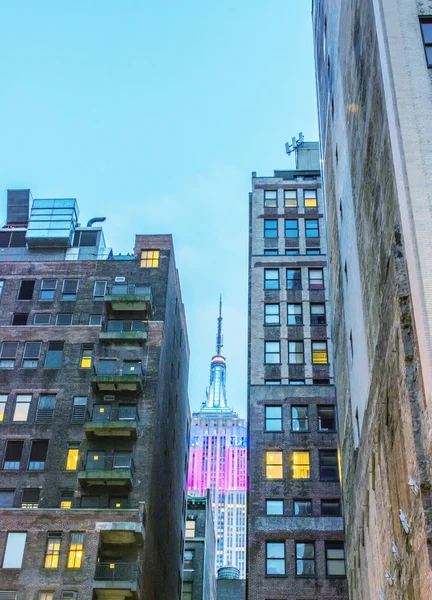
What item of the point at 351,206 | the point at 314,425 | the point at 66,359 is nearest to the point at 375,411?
the point at 351,206

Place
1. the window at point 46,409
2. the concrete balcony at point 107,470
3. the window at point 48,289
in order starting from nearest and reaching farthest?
the concrete balcony at point 107,470, the window at point 46,409, the window at point 48,289

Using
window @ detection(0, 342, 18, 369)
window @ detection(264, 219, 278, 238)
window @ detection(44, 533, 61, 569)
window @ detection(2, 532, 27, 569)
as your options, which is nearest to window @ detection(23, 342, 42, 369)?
window @ detection(0, 342, 18, 369)

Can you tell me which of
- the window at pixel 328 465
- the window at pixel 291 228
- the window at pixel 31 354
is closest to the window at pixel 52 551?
the window at pixel 31 354

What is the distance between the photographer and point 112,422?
5409 cm

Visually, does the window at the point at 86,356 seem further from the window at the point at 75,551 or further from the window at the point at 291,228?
the window at the point at 291,228

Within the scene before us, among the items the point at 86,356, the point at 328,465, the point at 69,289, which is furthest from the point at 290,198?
the point at 328,465

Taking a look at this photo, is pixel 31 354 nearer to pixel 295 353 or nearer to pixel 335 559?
pixel 295 353

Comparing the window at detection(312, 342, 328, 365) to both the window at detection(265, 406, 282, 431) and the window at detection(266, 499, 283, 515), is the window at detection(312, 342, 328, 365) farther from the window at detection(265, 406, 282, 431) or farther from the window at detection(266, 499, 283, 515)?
the window at detection(266, 499, 283, 515)

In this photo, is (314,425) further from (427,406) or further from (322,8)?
(427,406)

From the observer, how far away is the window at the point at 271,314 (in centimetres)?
6244

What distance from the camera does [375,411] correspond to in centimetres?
3269

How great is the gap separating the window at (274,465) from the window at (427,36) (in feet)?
110

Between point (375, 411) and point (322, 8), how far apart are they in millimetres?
34124

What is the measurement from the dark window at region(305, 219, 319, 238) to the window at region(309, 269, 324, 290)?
3.95 m
